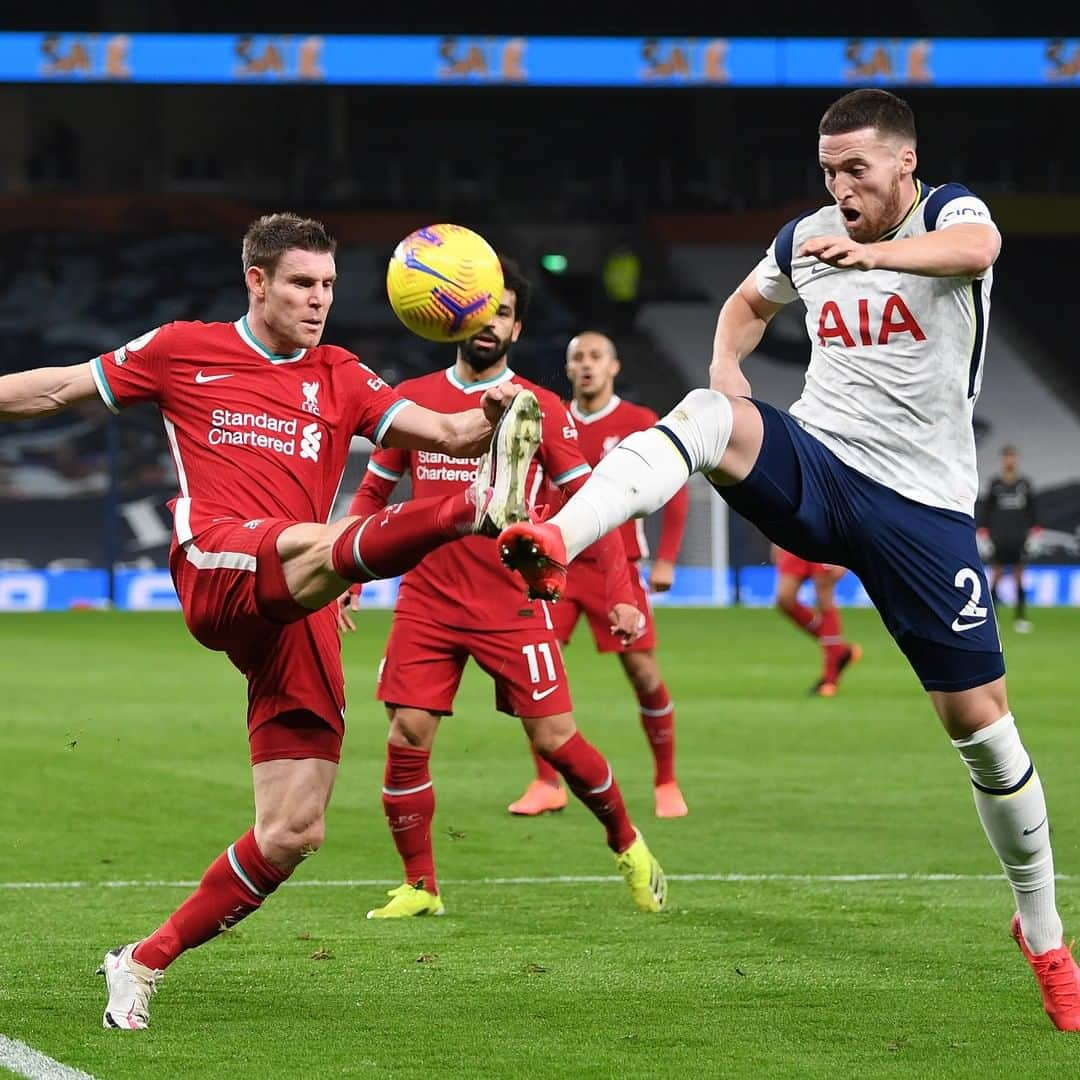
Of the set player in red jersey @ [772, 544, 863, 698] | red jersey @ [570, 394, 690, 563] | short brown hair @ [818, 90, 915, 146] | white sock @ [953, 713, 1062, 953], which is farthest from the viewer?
player in red jersey @ [772, 544, 863, 698]

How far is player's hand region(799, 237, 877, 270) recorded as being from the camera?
13.9ft

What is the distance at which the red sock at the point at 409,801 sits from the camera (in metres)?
6.98

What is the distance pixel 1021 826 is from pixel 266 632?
2112 mm

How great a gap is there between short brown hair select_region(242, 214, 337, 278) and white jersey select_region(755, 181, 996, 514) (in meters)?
1.45

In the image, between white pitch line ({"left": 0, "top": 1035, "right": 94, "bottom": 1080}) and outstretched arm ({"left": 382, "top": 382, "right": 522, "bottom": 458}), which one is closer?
white pitch line ({"left": 0, "top": 1035, "right": 94, "bottom": 1080})

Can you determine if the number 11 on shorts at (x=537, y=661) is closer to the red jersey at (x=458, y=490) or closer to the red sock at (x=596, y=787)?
the red jersey at (x=458, y=490)

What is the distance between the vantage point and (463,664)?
23.8 ft

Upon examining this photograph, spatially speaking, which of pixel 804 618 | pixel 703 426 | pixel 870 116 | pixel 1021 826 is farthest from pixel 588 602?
pixel 804 618

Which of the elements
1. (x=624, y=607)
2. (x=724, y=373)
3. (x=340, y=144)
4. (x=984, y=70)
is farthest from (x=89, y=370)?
(x=340, y=144)

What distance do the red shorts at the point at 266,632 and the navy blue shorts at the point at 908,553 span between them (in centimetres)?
120

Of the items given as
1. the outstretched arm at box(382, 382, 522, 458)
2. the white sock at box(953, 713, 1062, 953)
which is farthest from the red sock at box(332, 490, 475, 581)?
the white sock at box(953, 713, 1062, 953)

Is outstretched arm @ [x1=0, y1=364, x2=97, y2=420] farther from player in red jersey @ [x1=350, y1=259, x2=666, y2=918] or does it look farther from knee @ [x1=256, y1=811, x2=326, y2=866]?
player in red jersey @ [x1=350, y1=259, x2=666, y2=918]

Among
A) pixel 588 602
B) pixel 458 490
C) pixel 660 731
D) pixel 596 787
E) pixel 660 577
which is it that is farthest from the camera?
pixel 660 577

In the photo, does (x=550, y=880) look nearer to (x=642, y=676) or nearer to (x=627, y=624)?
(x=627, y=624)
